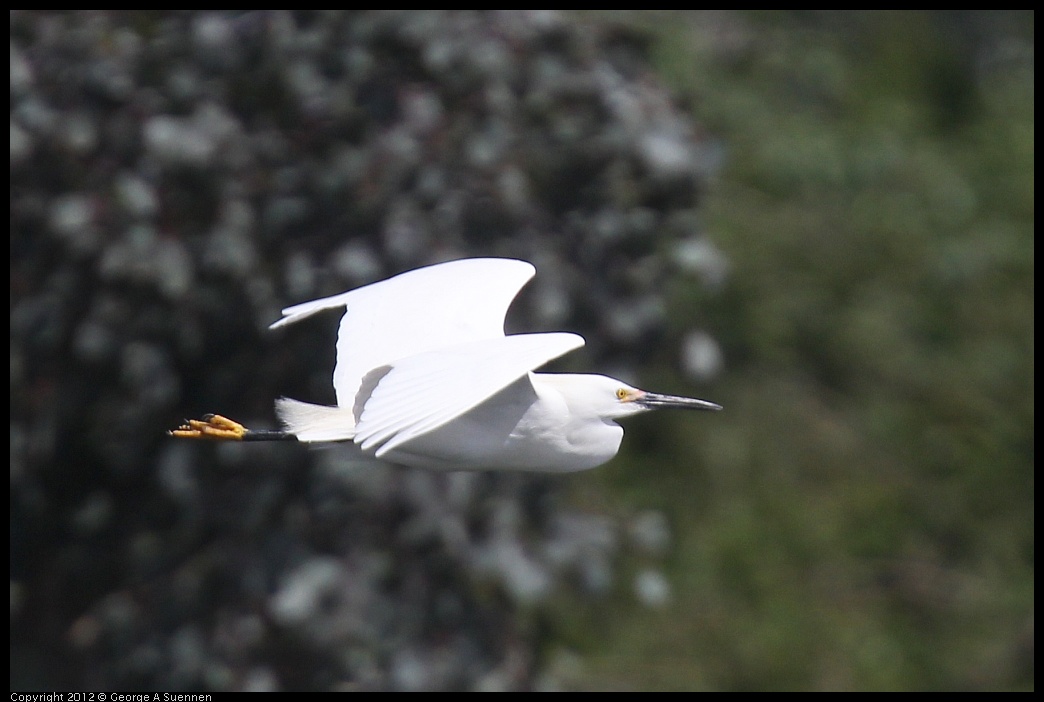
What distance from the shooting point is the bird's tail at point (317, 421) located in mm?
2621

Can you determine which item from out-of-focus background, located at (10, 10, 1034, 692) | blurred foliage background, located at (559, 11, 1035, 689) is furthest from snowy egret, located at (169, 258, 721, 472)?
blurred foliage background, located at (559, 11, 1035, 689)

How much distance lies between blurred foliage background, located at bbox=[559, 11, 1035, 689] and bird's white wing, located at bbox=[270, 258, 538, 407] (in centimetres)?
138

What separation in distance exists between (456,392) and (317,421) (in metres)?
0.61

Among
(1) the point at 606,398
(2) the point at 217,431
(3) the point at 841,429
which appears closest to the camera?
(1) the point at 606,398

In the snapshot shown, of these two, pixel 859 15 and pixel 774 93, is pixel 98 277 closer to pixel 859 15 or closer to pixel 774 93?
pixel 774 93

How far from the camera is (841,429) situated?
20.3 ft

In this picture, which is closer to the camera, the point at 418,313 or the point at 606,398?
the point at 606,398

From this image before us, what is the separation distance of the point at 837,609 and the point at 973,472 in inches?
35.2

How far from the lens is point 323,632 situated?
3.85 meters

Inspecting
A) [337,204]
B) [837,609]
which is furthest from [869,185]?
[337,204]

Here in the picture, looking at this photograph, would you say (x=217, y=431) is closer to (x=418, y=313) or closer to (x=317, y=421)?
(x=317, y=421)

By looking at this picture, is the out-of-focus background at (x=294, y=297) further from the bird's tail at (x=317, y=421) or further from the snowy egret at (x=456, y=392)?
the bird's tail at (x=317, y=421)

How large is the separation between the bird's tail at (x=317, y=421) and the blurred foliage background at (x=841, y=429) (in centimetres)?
188

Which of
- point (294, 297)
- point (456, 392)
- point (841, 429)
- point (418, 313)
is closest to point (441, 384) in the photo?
point (456, 392)
